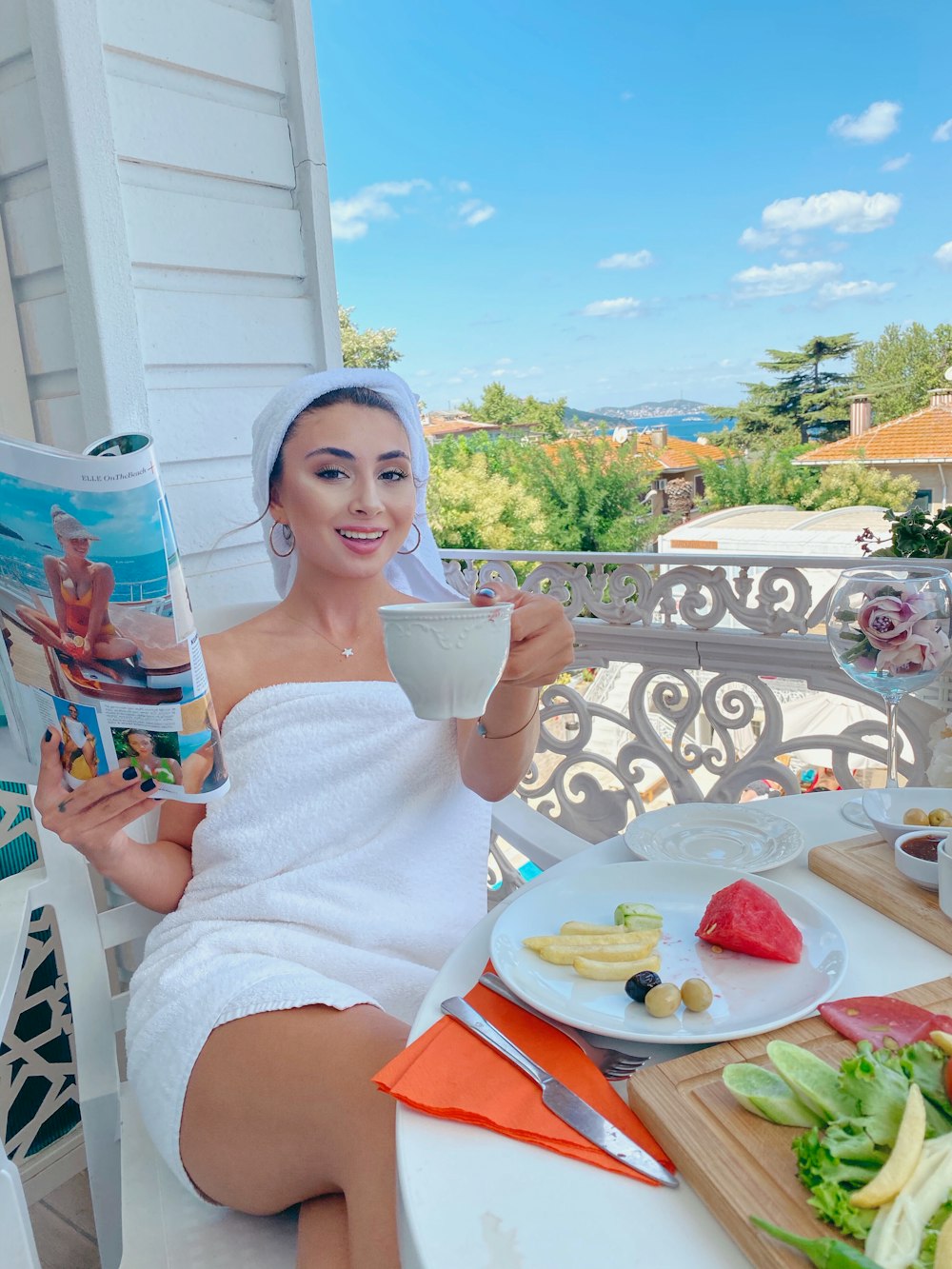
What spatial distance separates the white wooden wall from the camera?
153cm

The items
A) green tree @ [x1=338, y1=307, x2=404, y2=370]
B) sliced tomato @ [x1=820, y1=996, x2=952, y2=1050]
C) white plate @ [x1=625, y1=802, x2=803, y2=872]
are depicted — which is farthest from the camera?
green tree @ [x1=338, y1=307, x2=404, y2=370]

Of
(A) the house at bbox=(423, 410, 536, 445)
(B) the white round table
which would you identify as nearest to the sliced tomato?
(B) the white round table

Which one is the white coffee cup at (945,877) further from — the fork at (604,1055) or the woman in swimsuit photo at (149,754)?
the woman in swimsuit photo at (149,754)

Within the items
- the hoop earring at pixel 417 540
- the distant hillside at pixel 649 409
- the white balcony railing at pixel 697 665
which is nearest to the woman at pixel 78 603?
the hoop earring at pixel 417 540

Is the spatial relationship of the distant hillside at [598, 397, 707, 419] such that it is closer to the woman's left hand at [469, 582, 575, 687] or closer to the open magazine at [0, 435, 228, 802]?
the woman's left hand at [469, 582, 575, 687]

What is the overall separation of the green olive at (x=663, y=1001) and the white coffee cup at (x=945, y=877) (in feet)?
0.94

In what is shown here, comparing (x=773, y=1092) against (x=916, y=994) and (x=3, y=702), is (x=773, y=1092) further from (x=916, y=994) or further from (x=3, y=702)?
(x=3, y=702)

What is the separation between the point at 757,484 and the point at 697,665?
27148 millimetres

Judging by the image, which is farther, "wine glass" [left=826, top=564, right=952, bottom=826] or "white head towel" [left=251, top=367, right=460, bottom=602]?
"white head towel" [left=251, top=367, right=460, bottom=602]

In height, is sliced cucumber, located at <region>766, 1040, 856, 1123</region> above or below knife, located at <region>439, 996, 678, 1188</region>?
above

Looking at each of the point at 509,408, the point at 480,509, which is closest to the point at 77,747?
the point at 480,509

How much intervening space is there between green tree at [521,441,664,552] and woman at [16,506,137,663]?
2221cm

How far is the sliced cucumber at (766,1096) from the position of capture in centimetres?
55

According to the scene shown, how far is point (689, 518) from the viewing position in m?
27.2
